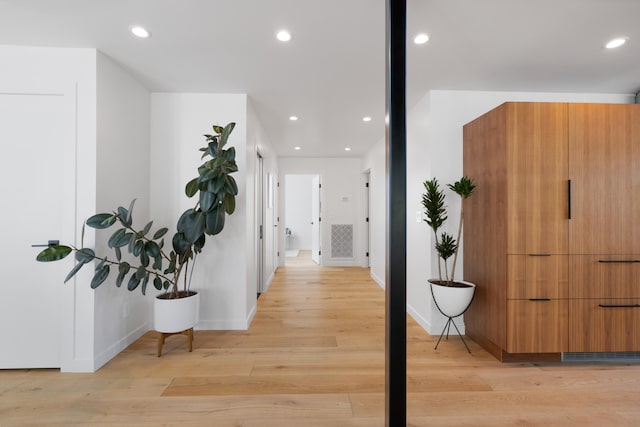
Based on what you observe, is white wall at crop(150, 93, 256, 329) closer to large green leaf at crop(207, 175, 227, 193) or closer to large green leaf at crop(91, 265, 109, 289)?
large green leaf at crop(207, 175, 227, 193)

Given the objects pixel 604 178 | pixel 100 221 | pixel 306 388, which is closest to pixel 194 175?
pixel 100 221

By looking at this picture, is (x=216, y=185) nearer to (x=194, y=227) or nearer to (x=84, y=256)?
(x=194, y=227)

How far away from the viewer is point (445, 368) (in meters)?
2.24

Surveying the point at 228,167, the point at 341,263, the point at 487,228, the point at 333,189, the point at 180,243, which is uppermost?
the point at 333,189

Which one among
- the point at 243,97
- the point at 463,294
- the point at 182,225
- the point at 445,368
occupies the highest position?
the point at 243,97

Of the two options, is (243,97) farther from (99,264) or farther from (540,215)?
(540,215)

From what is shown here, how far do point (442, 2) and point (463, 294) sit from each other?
7.30 feet

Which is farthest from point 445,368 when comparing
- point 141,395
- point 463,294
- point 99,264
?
point 99,264

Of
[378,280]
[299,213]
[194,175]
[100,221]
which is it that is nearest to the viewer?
[100,221]

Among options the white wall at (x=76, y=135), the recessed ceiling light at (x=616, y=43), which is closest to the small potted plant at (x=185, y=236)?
the white wall at (x=76, y=135)

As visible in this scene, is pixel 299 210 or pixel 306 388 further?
pixel 299 210

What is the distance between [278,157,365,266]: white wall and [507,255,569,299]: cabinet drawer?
4271 millimetres

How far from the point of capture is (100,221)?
2.07 metres

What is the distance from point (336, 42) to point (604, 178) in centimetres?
245
